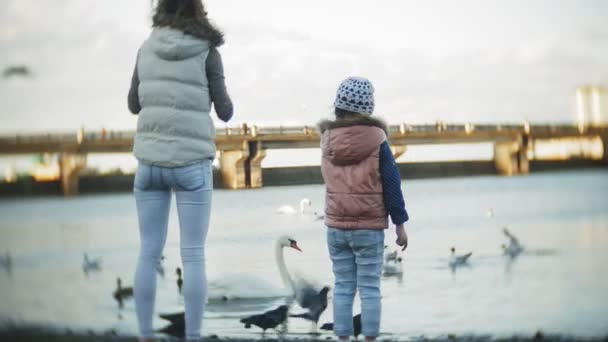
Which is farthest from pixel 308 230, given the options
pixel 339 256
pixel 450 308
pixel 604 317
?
pixel 339 256

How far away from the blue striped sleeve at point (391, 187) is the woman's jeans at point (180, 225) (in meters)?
0.65

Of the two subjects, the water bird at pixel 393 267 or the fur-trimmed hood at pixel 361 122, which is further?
the water bird at pixel 393 267

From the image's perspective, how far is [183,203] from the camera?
2734mm

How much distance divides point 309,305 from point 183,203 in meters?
2.42

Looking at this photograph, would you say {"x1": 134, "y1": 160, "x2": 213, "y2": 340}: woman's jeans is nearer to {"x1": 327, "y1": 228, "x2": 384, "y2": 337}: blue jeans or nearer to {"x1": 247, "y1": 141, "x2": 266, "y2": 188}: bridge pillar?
{"x1": 327, "y1": 228, "x2": 384, "y2": 337}: blue jeans

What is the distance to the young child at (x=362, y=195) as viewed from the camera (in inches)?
→ 118

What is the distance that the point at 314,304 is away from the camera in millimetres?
4984

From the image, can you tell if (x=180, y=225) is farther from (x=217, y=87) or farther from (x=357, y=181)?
(x=357, y=181)

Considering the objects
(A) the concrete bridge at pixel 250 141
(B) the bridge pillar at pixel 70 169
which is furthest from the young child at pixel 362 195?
(B) the bridge pillar at pixel 70 169

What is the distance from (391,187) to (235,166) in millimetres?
26902

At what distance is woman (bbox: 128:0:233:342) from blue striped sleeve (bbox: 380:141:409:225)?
609mm

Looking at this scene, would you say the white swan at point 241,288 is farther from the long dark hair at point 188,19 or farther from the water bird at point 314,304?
the long dark hair at point 188,19

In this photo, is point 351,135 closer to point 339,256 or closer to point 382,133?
point 382,133

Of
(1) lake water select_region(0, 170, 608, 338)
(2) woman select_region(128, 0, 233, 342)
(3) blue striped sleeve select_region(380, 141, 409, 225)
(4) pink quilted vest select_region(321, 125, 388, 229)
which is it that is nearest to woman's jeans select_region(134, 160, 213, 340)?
(2) woman select_region(128, 0, 233, 342)
